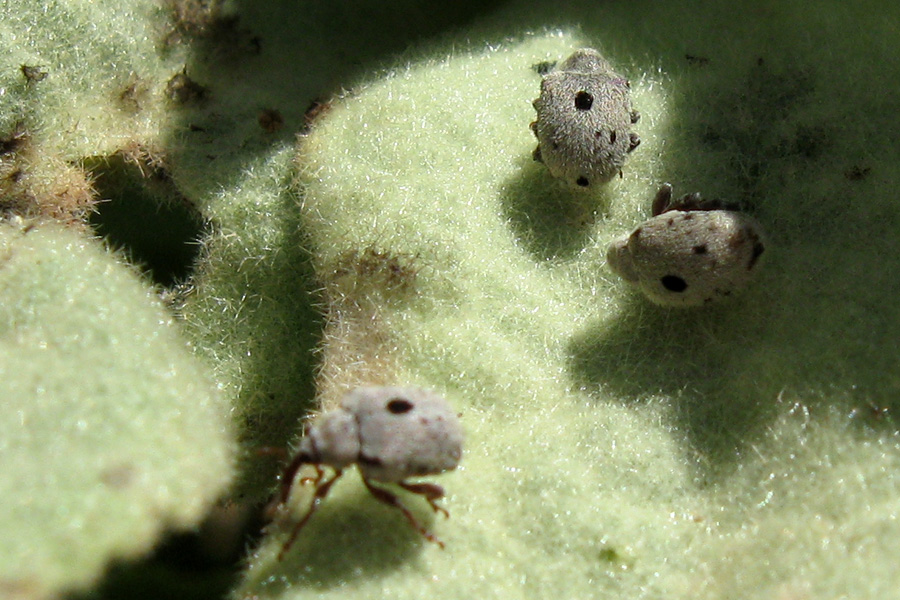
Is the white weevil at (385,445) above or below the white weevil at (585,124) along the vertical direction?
below

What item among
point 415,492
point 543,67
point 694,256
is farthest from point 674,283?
point 543,67

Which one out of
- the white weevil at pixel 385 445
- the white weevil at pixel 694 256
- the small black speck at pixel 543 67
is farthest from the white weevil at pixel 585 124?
the white weevil at pixel 385 445

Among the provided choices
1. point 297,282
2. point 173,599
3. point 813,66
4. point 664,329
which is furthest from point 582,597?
point 813,66

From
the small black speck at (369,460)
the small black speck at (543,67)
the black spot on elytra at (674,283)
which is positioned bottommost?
the small black speck at (369,460)

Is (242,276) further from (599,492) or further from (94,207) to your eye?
(599,492)

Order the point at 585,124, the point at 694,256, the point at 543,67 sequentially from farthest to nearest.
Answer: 1. the point at 543,67
2. the point at 585,124
3. the point at 694,256

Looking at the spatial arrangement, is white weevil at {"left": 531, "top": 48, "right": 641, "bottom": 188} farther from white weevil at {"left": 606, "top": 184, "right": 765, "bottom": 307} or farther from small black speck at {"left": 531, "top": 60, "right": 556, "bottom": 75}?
white weevil at {"left": 606, "top": 184, "right": 765, "bottom": 307}

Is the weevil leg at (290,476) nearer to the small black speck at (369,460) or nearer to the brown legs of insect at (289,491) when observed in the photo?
the brown legs of insect at (289,491)

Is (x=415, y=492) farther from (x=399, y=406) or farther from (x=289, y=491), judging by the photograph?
(x=289, y=491)
